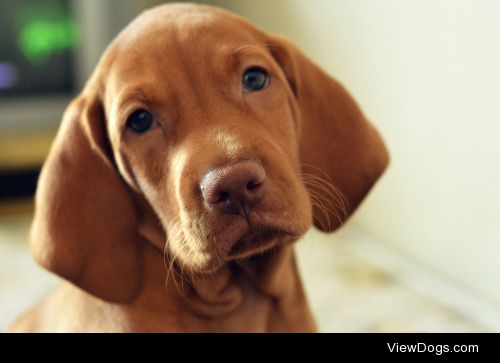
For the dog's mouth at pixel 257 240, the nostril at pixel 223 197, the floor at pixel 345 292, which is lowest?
the floor at pixel 345 292

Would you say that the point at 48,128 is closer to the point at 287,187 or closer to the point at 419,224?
the point at 419,224

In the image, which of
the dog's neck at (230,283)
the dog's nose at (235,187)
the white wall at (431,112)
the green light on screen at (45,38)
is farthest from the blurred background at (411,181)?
the dog's nose at (235,187)

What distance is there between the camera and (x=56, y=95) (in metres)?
4.25

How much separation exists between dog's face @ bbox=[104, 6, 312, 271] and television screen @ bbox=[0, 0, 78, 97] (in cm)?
254

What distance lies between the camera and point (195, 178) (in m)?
1.55

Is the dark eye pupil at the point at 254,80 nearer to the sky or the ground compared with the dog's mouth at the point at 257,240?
Answer: nearer to the sky

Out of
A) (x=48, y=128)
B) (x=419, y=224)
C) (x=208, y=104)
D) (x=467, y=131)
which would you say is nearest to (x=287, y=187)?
(x=208, y=104)

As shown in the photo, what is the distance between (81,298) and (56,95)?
8.48 ft

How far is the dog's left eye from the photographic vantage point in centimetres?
175

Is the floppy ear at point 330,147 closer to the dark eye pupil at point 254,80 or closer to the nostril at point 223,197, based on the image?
the dark eye pupil at point 254,80

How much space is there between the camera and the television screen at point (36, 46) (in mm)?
4098

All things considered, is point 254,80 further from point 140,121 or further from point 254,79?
point 140,121
